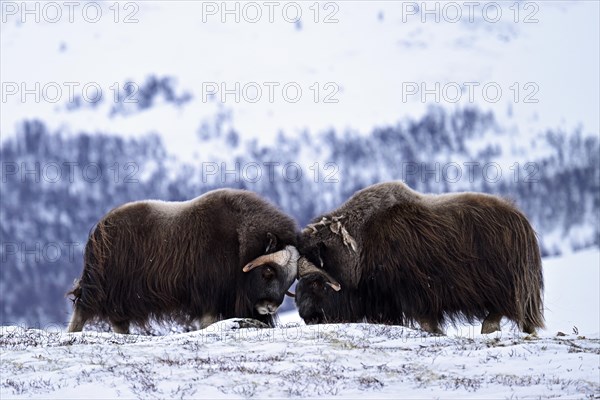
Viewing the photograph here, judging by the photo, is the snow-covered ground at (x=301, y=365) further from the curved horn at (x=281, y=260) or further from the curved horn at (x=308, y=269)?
the curved horn at (x=308, y=269)

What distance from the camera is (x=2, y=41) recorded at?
14638cm

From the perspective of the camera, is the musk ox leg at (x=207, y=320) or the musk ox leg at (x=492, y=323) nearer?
the musk ox leg at (x=492, y=323)

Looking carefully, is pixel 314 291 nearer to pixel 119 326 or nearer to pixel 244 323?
pixel 244 323

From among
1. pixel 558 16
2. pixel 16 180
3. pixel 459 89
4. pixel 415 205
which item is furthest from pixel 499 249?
pixel 558 16

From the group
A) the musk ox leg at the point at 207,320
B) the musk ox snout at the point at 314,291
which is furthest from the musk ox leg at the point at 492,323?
the musk ox leg at the point at 207,320

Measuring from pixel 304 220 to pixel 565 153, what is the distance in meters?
32.3

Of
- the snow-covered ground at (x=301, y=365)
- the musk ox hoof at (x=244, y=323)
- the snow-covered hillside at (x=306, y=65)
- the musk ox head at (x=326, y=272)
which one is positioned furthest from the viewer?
the snow-covered hillside at (x=306, y=65)

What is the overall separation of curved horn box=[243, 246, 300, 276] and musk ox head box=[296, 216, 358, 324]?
0.24 feet

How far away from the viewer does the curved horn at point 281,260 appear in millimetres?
8016

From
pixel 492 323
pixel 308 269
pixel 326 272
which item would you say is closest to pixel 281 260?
pixel 308 269

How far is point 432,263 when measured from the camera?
7.88 metres

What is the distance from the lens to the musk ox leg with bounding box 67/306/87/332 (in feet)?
27.1

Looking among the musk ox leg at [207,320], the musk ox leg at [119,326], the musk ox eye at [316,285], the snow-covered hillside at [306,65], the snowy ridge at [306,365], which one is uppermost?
the snow-covered hillside at [306,65]

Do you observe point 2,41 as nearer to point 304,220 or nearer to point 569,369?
point 304,220
